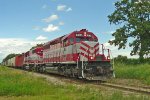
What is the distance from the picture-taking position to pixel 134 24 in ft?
171

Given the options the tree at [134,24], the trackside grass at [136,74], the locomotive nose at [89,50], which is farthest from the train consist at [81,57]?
the tree at [134,24]

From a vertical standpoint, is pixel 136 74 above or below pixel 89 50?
below

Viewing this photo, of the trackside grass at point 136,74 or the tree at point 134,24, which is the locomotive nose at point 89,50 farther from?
the tree at point 134,24

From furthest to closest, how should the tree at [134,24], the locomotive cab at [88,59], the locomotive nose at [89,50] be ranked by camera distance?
1. the tree at [134,24]
2. the locomotive nose at [89,50]
3. the locomotive cab at [88,59]

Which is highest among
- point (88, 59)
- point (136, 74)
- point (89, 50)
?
point (89, 50)

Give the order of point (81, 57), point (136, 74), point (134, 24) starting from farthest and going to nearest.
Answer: point (134, 24) → point (136, 74) → point (81, 57)

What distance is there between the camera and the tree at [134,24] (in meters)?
51.4

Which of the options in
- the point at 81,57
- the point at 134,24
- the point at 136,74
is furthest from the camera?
the point at 134,24

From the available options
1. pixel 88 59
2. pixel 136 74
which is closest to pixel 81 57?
pixel 88 59

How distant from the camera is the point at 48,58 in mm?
36469

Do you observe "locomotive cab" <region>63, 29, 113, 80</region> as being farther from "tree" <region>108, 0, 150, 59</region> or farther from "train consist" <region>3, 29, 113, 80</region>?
"tree" <region>108, 0, 150, 59</region>

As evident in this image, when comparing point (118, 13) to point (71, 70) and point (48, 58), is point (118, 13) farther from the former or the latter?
point (71, 70)

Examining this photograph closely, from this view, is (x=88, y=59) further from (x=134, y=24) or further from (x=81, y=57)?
(x=134, y=24)

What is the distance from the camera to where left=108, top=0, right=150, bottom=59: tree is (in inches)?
2024
